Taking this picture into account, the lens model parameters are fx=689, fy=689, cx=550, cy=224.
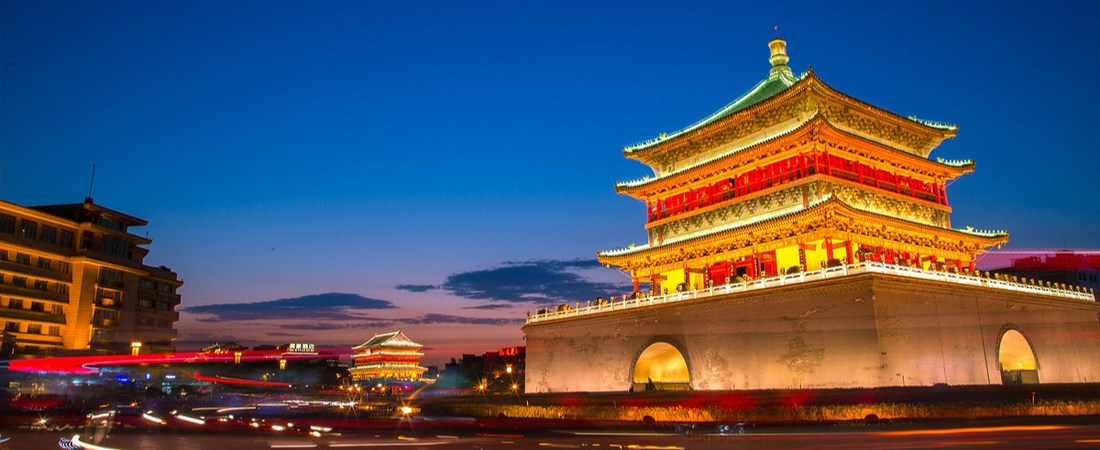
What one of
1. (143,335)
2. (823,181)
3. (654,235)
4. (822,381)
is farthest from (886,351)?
(143,335)

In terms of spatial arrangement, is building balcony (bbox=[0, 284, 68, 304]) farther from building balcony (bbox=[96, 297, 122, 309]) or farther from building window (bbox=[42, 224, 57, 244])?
building window (bbox=[42, 224, 57, 244])

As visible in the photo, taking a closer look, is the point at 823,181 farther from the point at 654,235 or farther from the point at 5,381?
the point at 5,381

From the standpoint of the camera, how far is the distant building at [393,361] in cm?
8819

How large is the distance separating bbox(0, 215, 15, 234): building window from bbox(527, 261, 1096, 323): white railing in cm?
4019

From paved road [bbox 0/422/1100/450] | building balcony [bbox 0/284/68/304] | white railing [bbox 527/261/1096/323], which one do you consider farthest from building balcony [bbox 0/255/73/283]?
white railing [bbox 527/261/1096/323]

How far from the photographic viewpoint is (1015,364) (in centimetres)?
2883

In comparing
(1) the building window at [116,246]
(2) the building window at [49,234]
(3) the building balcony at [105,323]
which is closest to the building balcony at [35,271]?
(2) the building window at [49,234]

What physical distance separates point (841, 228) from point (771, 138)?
202 inches

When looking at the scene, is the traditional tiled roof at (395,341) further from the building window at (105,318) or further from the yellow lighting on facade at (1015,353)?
the yellow lighting on facade at (1015,353)

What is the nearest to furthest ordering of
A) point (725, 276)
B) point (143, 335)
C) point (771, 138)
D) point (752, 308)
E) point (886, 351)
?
point (886, 351), point (752, 308), point (771, 138), point (725, 276), point (143, 335)

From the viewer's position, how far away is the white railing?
24.8 metres

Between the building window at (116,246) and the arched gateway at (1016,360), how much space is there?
60064 mm

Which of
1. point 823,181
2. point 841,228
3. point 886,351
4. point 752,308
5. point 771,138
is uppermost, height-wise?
point 771,138

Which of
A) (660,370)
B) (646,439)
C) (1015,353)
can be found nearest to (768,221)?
(660,370)
